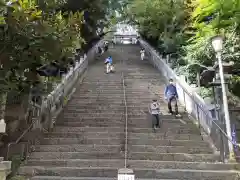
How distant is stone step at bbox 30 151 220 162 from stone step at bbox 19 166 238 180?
2.59 ft

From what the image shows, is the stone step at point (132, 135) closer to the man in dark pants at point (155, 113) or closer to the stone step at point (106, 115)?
the man in dark pants at point (155, 113)

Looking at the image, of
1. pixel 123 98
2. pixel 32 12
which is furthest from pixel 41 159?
pixel 123 98

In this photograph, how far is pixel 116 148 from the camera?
8938mm

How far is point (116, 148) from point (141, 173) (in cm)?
162

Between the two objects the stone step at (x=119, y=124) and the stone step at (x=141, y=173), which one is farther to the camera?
the stone step at (x=119, y=124)

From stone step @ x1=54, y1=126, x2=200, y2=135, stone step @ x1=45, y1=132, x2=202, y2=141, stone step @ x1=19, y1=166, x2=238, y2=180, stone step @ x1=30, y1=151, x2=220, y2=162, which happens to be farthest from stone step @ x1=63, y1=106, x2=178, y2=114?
stone step @ x1=19, y1=166, x2=238, y2=180

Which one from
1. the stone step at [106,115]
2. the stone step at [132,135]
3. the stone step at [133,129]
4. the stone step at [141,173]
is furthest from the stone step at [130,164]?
the stone step at [106,115]

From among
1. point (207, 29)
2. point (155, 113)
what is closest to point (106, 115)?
point (155, 113)

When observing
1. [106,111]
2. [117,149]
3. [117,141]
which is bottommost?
[117,149]

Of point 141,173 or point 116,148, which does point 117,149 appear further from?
point 141,173

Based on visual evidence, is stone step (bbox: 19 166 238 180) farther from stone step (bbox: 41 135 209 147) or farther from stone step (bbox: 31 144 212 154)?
stone step (bbox: 41 135 209 147)

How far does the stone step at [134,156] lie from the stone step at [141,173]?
79cm

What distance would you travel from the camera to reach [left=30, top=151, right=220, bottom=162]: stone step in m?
8.34

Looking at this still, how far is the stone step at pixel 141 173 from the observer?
23.8 ft
